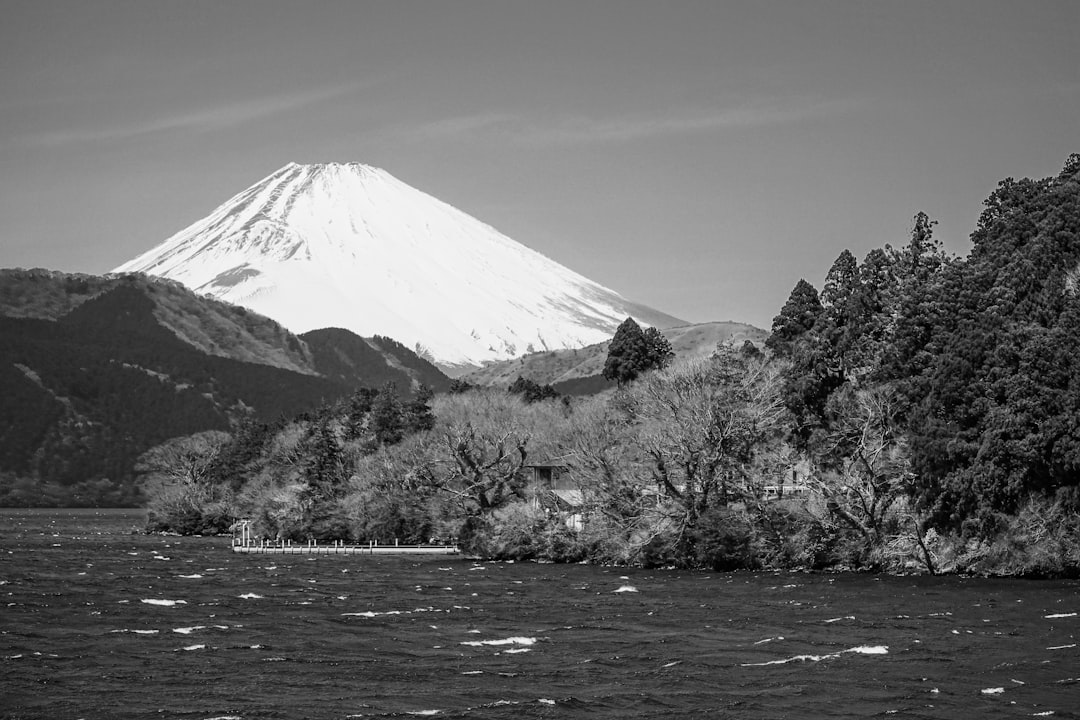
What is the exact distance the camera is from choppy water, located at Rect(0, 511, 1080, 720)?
29984 mm

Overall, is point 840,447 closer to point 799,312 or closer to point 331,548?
point 799,312

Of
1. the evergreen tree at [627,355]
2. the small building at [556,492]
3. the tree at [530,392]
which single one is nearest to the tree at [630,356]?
the evergreen tree at [627,355]

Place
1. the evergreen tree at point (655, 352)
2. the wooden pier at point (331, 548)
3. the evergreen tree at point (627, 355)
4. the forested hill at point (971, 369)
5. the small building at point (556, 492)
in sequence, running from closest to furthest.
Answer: the forested hill at point (971, 369), the small building at point (556, 492), the wooden pier at point (331, 548), the evergreen tree at point (627, 355), the evergreen tree at point (655, 352)

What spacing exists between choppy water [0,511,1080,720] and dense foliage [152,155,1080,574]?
349cm

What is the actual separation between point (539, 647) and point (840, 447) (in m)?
31.9

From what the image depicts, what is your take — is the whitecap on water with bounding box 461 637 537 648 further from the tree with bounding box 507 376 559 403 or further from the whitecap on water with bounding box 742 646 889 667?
the tree with bounding box 507 376 559 403

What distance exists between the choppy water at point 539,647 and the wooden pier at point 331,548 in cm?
2275

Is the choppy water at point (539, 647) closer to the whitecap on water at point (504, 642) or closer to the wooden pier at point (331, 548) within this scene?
the whitecap on water at point (504, 642)

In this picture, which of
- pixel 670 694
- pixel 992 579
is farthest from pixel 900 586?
pixel 670 694

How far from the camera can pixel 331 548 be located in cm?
8775

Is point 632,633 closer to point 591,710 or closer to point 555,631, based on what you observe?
point 555,631

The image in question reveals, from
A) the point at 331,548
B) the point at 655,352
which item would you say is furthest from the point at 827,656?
the point at 655,352

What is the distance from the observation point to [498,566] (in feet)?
234

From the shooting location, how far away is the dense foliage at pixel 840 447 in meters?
56.3
